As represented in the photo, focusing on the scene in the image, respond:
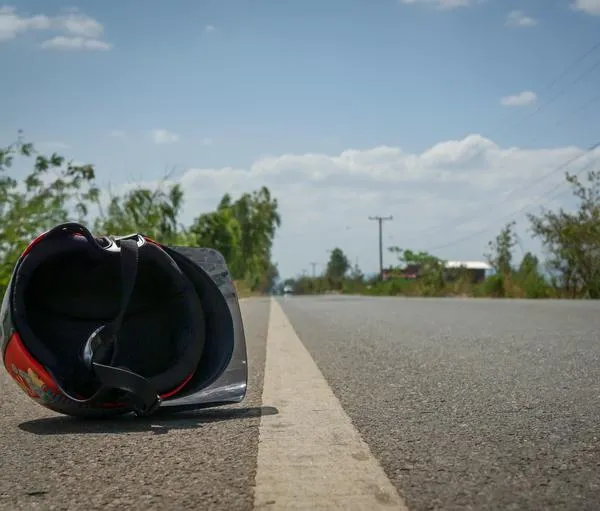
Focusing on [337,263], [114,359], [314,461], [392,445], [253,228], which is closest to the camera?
[314,461]

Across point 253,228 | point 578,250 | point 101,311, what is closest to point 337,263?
point 253,228

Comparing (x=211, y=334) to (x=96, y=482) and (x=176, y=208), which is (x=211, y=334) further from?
(x=176, y=208)

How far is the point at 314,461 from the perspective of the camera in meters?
2.48

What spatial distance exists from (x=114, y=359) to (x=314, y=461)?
3.86ft

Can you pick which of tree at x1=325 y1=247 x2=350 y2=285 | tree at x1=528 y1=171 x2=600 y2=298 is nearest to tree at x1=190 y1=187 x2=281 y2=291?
tree at x1=528 y1=171 x2=600 y2=298

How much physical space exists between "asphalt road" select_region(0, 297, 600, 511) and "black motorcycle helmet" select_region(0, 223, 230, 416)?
0.47 ft

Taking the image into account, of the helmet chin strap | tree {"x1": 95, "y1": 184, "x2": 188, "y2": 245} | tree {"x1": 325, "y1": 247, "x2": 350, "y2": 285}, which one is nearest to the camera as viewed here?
the helmet chin strap

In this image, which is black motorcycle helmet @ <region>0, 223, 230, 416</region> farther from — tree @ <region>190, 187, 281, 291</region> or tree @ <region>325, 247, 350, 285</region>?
tree @ <region>325, 247, 350, 285</region>

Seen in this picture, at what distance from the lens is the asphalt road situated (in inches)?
81.5

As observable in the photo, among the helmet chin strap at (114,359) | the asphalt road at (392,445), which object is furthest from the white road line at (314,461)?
the helmet chin strap at (114,359)

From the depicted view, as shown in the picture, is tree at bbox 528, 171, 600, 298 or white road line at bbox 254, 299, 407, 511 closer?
white road line at bbox 254, 299, 407, 511

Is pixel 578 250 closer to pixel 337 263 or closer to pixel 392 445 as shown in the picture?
pixel 392 445

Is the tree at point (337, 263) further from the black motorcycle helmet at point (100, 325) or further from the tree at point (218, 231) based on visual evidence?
the black motorcycle helmet at point (100, 325)

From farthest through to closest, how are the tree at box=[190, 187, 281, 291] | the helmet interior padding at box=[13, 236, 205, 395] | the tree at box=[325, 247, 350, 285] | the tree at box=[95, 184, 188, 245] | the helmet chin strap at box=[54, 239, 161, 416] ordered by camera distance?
1. the tree at box=[325, 247, 350, 285]
2. the tree at box=[190, 187, 281, 291]
3. the tree at box=[95, 184, 188, 245]
4. the helmet interior padding at box=[13, 236, 205, 395]
5. the helmet chin strap at box=[54, 239, 161, 416]
